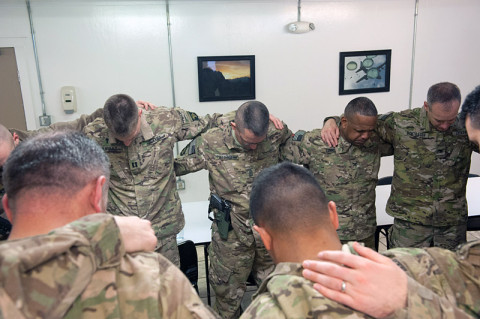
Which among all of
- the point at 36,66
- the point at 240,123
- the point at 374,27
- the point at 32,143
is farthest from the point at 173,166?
the point at 374,27

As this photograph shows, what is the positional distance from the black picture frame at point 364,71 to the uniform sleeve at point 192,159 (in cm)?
277

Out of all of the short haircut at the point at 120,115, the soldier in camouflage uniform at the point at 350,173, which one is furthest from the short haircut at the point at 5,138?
the soldier in camouflage uniform at the point at 350,173

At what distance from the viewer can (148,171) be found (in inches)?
104

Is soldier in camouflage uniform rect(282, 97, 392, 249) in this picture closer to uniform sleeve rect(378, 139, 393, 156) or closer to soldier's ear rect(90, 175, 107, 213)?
uniform sleeve rect(378, 139, 393, 156)

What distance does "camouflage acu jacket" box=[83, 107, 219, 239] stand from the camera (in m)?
2.60

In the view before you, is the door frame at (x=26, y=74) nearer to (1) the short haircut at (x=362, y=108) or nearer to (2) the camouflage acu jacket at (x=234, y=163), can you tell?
(2) the camouflage acu jacket at (x=234, y=163)

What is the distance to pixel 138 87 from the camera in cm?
442

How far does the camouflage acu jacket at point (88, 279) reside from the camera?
28.8 inches

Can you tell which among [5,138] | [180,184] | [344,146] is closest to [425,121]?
[344,146]

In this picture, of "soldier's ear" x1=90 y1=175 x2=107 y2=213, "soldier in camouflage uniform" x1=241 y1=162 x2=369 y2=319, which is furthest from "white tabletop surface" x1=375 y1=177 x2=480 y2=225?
Result: "soldier's ear" x1=90 y1=175 x2=107 y2=213

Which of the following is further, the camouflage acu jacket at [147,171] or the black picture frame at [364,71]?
the black picture frame at [364,71]

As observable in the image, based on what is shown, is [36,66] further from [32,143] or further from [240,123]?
[32,143]

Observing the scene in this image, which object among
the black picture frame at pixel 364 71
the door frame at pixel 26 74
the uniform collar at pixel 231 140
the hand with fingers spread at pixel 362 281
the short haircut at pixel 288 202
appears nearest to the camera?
the hand with fingers spread at pixel 362 281

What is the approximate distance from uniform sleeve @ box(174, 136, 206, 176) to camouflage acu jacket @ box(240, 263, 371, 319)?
71.1 inches
